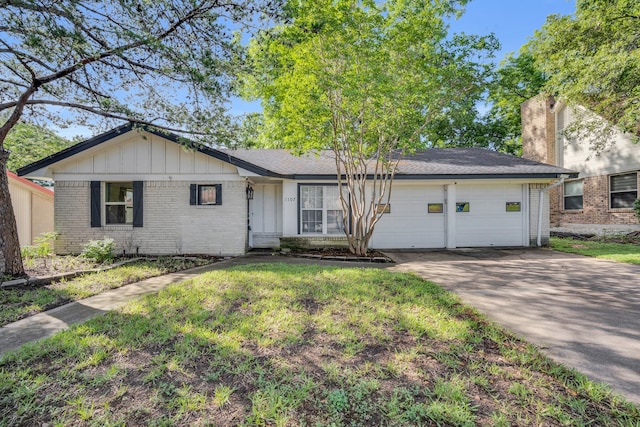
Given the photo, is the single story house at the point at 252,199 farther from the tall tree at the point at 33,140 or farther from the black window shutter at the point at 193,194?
the tall tree at the point at 33,140

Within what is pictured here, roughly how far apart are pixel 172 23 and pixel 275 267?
5262mm

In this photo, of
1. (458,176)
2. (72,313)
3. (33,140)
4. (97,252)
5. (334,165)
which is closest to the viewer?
(72,313)

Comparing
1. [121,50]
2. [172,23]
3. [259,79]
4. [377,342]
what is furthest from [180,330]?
[259,79]

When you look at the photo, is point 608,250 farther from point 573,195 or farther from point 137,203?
→ point 137,203

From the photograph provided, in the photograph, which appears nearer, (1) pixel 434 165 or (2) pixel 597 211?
(1) pixel 434 165

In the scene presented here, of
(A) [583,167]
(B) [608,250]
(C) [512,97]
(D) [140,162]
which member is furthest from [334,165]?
(C) [512,97]

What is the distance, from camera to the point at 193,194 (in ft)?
28.3

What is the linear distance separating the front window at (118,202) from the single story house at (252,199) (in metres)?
0.03

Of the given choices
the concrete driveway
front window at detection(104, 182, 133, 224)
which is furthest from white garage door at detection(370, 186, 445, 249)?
front window at detection(104, 182, 133, 224)

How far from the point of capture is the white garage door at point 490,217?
10.3 meters

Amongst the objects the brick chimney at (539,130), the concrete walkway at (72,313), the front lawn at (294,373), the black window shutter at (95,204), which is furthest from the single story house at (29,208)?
the brick chimney at (539,130)

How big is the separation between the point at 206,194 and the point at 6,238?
4.25 meters

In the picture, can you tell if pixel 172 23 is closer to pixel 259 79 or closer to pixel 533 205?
pixel 259 79

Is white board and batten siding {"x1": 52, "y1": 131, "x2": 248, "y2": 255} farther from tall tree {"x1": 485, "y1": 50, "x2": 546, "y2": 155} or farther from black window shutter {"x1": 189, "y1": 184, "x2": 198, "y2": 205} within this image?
tall tree {"x1": 485, "y1": 50, "x2": 546, "y2": 155}
